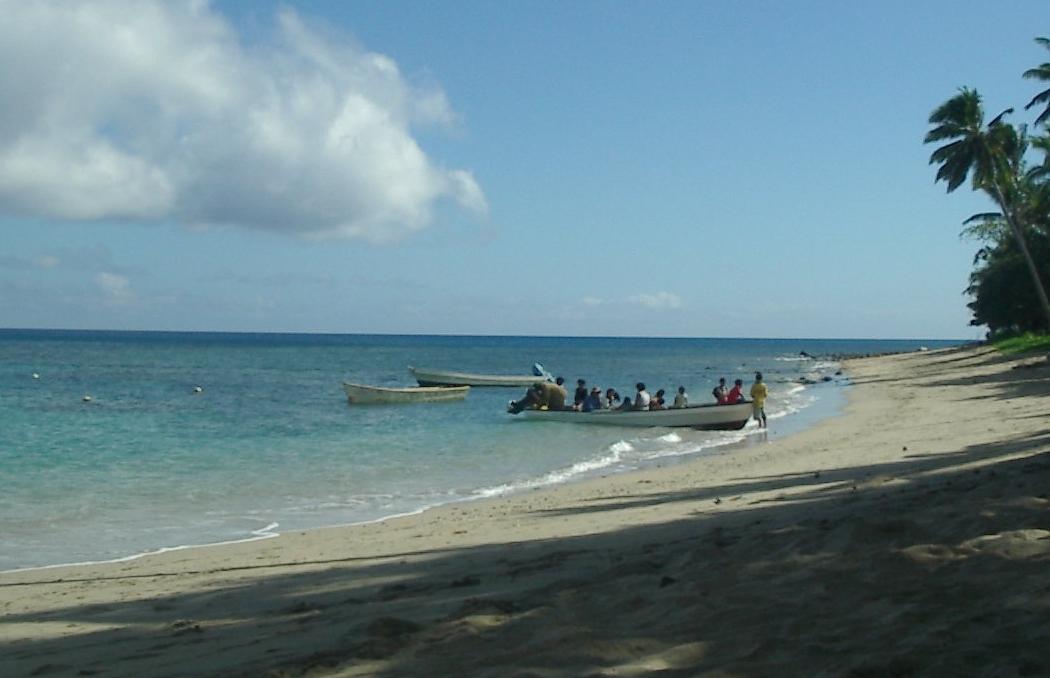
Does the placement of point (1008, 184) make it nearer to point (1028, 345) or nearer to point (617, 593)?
point (1028, 345)

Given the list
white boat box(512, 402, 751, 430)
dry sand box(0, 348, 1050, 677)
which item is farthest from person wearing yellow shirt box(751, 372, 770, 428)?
dry sand box(0, 348, 1050, 677)

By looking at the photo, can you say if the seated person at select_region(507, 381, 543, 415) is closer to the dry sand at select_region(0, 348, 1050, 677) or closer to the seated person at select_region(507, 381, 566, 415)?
the seated person at select_region(507, 381, 566, 415)

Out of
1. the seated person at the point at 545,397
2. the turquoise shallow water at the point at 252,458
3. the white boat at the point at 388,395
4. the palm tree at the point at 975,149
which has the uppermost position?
the palm tree at the point at 975,149

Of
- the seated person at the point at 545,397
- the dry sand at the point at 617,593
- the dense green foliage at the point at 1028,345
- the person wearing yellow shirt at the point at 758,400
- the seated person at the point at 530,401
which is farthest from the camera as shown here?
the dense green foliage at the point at 1028,345

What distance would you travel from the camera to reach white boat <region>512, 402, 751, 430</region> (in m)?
28.6

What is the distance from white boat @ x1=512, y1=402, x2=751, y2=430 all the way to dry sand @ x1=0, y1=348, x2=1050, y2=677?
15316 mm

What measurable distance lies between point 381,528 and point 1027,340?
5138 centimetres

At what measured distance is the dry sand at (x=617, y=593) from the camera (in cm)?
473

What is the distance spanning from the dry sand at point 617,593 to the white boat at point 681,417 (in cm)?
1532

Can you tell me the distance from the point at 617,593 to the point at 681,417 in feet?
76.3

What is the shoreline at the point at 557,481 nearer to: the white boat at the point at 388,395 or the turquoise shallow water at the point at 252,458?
the turquoise shallow water at the point at 252,458

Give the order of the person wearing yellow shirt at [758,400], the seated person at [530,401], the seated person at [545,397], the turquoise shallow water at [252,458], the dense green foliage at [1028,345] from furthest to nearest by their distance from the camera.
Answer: the dense green foliage at [1028,345] < the seated person at [530,401] < the seated person at [545,397] < the person wearing yellow shirt at [758,400] < the turquoise shallow water at [252,458]

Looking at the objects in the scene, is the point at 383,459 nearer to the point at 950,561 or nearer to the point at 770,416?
the point at 770,416

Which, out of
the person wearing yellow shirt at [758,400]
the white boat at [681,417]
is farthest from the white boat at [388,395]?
the person wearing yellow shirt at [758,400]
